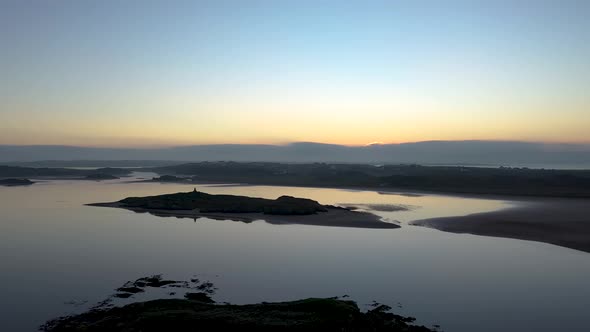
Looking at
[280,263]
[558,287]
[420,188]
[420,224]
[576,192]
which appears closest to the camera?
[558,287]

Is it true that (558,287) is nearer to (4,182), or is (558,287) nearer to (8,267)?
(8,267)

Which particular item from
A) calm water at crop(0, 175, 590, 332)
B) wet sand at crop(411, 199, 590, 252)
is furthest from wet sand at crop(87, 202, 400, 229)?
wet sand at crop(411, 199, 590, 252)

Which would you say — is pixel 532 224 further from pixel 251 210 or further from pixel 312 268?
pixel 251 210

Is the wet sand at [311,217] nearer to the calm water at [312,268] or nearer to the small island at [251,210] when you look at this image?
the small island at [251,210]

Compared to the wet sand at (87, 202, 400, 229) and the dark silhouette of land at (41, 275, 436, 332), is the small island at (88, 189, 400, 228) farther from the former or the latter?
the dark silhouette of land at (41, 275, 436, 332)

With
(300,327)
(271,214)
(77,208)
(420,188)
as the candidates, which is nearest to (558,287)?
(300,327)

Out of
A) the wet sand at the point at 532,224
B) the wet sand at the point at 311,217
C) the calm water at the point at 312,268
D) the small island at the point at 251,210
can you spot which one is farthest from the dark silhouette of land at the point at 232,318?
the small island at the point at 251,210
